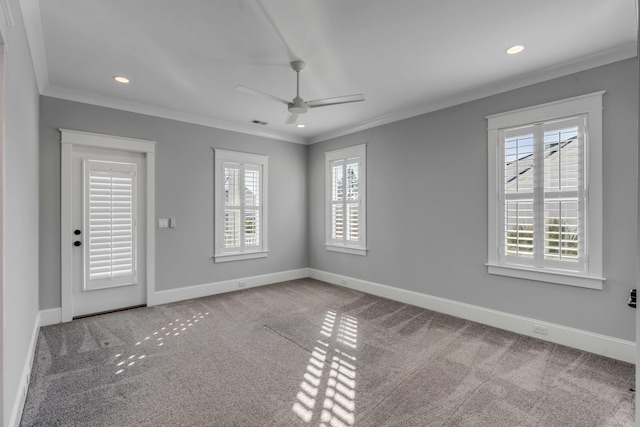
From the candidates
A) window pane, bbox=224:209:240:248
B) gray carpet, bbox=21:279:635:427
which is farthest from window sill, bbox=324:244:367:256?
window pane, bbox=224:209:240:248

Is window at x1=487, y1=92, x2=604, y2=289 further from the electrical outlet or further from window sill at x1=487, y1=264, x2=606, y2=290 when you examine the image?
the electrical outlet

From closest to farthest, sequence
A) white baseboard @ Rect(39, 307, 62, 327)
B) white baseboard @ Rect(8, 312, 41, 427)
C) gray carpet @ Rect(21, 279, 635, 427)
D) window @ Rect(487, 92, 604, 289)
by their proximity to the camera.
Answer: white baseboard @ Rect(8, 312, 41, 427)
gray carpet @ Rect(21, 279, 635, 427)
window @ Rect(487, 92, 604, 289)
white baseboard @ Rect(39, 307, 62, 327)

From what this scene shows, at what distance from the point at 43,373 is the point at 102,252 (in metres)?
1.77

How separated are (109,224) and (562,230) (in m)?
5.30

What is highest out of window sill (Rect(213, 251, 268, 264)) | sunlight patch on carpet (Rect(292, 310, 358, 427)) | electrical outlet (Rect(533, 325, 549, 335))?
window sill (Rect(213, 251, 268, 264))

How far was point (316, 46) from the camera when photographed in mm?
2795

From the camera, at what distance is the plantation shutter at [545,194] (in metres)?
3.08

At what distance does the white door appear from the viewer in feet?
12.9

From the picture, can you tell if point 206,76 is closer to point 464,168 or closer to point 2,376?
point 2,376

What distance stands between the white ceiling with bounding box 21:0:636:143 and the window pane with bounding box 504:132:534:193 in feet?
2.00

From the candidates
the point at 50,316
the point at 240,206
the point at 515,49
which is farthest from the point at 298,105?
the point at 50,316

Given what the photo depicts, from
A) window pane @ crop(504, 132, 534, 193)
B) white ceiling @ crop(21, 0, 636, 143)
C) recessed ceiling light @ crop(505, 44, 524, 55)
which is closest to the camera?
white ceiling @ crop(21, 0, 636, 143)

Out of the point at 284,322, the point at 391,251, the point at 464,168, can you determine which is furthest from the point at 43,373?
the point at 464,168

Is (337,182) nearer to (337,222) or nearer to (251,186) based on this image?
(337,222)
